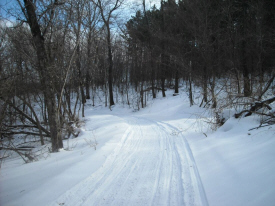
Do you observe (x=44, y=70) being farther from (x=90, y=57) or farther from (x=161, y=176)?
(x=161, y=176)

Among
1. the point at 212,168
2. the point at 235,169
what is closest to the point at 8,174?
the point at 212,168

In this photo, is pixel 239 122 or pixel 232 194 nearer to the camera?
pixel 232 194

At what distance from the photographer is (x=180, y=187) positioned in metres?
3.11

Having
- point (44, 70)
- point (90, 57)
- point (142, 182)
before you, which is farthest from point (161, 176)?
point (90, 57)

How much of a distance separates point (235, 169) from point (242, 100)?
129 inches

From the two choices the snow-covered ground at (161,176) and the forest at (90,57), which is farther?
the forest at (90,57)

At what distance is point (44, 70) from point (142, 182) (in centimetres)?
500

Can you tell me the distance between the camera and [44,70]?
5.52 m

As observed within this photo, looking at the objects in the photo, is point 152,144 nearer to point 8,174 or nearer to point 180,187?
point 180,187

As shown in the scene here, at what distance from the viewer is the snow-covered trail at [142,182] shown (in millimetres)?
2762

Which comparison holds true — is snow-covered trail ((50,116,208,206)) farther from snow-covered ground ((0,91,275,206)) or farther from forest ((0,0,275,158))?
forest ((0,0,275,158))

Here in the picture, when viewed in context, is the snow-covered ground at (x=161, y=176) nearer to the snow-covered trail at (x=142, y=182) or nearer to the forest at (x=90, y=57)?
the snow-covered trail at (x=142, y=182)

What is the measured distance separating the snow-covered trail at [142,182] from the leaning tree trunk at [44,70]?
103 inches

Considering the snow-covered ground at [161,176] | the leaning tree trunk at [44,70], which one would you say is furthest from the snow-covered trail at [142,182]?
the leaning tree trunk at [44,70]
